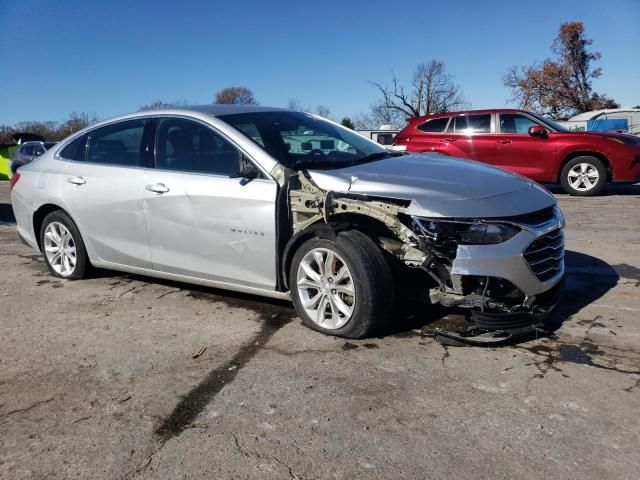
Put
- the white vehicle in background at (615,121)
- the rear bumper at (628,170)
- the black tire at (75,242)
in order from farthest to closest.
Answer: the white vehicle in background at (615,121)
the rear bumper at (628,170)
the black tire at (75,242)

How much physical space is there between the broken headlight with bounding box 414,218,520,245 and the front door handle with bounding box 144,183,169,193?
2.09 meters

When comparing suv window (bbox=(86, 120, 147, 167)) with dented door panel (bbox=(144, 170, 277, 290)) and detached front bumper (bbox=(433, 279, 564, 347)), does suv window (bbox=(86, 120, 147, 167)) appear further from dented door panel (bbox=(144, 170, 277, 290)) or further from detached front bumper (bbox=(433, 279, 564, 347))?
detached front bumper (bbox=(433, 279, 564, 347))

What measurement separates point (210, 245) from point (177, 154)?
84cm

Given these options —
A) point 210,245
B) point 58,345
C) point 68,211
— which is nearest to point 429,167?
point 210,245

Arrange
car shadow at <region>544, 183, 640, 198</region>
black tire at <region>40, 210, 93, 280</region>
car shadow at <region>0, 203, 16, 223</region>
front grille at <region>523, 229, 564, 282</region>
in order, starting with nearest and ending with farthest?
front grille at <region>523, 229, 564, 282</region> < black tire at <region>40, 210, 93, 280</region> < car shadow at <region>0, 203, 16, 223</region> < car shadow at <region>544, 183, 640, 198</region>

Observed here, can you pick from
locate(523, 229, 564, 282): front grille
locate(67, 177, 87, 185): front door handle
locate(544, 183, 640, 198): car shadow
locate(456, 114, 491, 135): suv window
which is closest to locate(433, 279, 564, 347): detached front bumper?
locate(523, 229, 564, 282): front grille

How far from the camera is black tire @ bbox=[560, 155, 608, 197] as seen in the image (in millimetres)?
10312

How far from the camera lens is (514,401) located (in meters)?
2.84

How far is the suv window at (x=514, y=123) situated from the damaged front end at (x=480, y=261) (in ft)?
25.5

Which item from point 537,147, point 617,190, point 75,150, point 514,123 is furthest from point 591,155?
point 75,150

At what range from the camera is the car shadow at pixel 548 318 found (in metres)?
3.83

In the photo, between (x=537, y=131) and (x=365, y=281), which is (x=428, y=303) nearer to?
(x=365, y=281)

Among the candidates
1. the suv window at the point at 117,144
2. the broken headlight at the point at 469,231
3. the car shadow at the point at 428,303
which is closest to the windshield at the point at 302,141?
the suv window at the point at 117,144

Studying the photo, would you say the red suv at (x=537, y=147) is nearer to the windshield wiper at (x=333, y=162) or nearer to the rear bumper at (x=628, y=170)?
the rear bumper at (x=628, y=170)
